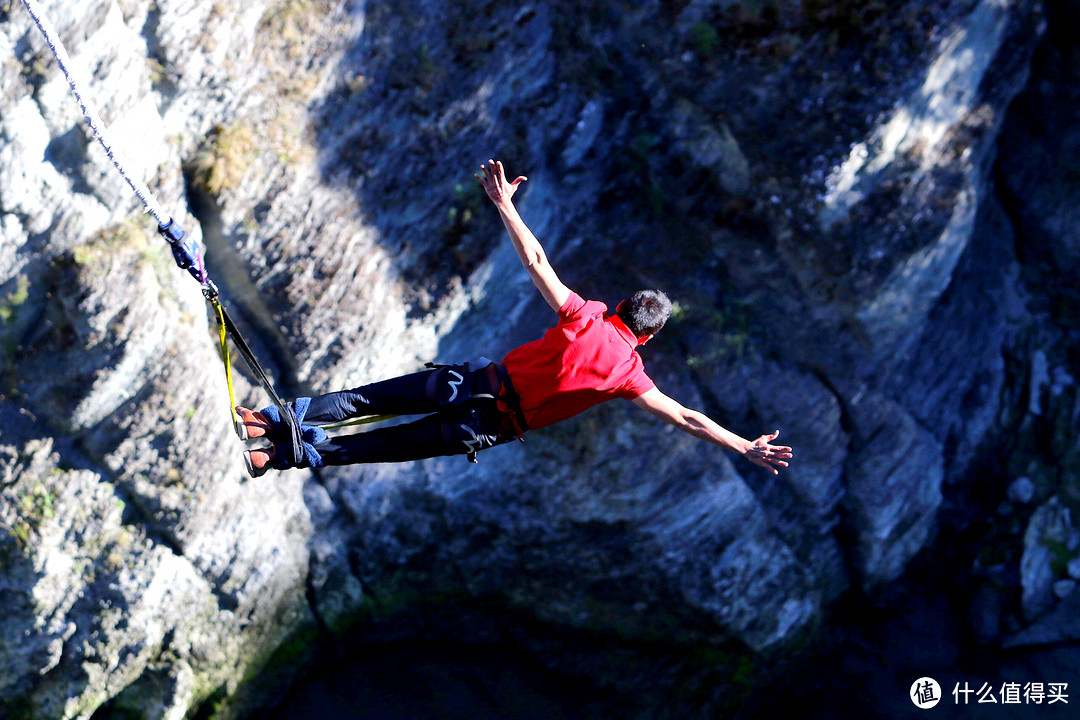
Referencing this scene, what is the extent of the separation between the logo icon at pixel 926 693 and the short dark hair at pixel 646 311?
24.3 feet

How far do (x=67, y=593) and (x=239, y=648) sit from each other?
161 centimetres

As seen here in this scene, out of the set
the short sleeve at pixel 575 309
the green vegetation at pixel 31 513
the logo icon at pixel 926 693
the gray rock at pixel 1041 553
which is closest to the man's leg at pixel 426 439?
the short sleeve at pixel 575 309

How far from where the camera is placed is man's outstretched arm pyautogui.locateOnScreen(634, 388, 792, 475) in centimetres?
458

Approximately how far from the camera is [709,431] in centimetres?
458

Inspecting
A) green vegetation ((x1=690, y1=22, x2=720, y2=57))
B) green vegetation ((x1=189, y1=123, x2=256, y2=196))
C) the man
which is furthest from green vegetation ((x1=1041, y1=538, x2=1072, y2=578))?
green vegetation ((x1=189, y1=123, x2=256, y2=196))

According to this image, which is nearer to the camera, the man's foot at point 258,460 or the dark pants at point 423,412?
the man's foot at point 258,460

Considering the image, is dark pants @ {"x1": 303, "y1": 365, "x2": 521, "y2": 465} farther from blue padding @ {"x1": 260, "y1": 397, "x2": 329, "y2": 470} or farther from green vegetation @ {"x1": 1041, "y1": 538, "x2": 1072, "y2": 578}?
green vegetation @ {"x1": 1041, "y1": 538, "x2": 1072, "y2": 578}

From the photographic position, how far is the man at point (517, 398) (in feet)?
15.1

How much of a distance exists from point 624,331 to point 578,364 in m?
0.37

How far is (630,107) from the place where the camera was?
25.6ft

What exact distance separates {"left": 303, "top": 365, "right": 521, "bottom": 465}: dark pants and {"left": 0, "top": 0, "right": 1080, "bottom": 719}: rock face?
185 cm

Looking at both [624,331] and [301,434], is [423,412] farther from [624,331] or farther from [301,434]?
[624,331]

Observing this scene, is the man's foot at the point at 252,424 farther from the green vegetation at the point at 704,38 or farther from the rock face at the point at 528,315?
the green vegetation at the point at 704,38

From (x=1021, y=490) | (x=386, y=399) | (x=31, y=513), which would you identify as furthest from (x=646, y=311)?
(x=1021, y=490)
